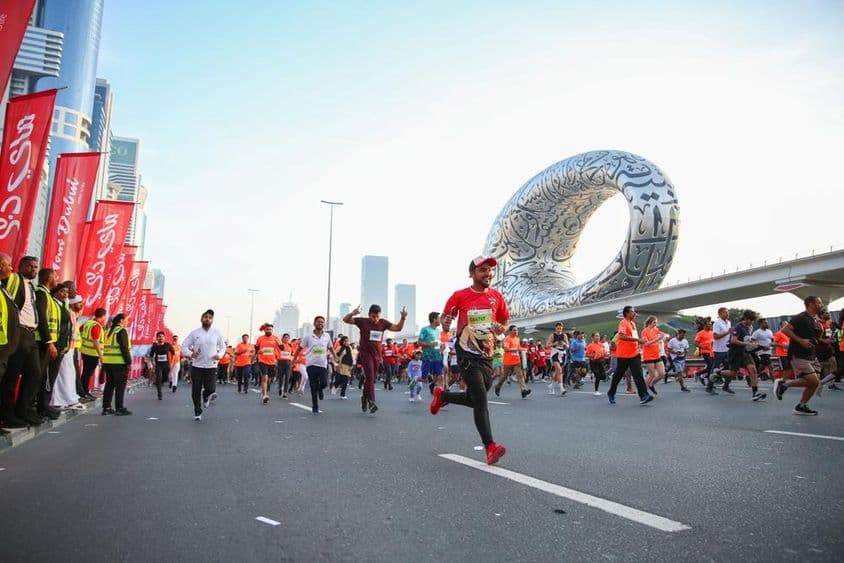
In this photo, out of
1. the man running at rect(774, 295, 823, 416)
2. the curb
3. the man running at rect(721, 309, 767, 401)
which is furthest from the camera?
the man running at rect(721, 309, 767, 401)

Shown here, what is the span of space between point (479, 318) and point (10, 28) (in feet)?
23.1

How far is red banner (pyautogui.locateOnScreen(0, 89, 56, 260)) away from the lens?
28.3ft

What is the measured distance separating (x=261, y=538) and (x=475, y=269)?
129 inches

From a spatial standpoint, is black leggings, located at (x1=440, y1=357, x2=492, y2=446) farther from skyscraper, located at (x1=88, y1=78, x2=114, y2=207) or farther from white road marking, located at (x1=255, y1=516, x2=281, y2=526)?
skyscraper, located at (x1=88, y1=78, x2=114, y2=207)

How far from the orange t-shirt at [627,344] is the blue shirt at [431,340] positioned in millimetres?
4463

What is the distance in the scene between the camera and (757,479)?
173 inches

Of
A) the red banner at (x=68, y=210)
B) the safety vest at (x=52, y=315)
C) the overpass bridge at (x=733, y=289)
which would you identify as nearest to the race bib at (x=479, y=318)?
the safety vest at (x=52, y=315)

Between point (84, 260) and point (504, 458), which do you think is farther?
point (84, 260)

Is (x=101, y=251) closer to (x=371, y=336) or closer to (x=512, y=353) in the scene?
(x=371, y=336)

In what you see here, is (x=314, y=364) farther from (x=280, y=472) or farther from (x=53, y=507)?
(x=53, y=507)

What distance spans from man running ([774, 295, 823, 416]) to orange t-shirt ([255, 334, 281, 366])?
1197cm

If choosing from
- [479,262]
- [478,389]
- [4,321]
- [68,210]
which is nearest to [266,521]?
[478,389]

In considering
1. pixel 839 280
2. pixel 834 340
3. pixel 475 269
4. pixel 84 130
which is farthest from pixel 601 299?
pixel 84 130

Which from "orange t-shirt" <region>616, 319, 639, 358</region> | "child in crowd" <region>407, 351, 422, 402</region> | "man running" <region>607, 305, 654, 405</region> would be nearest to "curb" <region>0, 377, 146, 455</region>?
"child in crowd" <region>407, 351, 422, 402</region>
